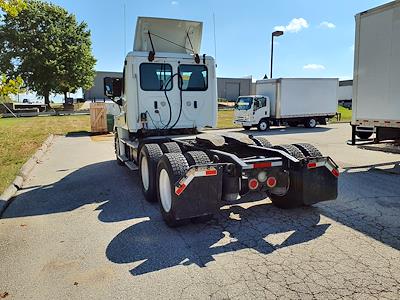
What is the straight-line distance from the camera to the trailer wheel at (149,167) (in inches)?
233

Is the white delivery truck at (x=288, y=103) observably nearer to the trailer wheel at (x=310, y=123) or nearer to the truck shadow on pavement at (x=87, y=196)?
the trailer wheel at (x=310, y=123)

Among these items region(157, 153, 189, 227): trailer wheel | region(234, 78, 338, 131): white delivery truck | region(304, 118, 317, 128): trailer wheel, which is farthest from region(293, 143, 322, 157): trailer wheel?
region(304, 118, 317, 128): trailer wheel

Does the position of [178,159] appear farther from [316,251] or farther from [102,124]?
[102,124]

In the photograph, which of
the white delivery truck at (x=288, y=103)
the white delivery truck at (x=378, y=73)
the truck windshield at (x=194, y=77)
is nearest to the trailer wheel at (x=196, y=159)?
the truck windshield at (x=194, y=77)

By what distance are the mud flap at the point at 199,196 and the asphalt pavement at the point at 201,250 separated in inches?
12.8

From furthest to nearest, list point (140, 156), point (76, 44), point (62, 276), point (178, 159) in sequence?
point (76, 44), point (140, 156), point (178, 159), point (62, 276)

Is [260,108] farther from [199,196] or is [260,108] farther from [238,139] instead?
[199,196]

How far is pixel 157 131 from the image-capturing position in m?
7.66

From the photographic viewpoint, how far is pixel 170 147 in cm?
612

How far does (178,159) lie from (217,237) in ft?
3.96

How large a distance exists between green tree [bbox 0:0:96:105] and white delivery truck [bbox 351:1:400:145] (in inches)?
1719

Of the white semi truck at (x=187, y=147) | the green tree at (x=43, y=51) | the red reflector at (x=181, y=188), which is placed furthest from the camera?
the green tree at (x=43, y=51)

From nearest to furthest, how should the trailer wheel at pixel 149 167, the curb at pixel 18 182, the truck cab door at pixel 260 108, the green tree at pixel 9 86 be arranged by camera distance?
the green tree at pixel 9 86, the trailer wheel at pixel 149 167, the curb at pixel 18 182, the truck cab door at pixel 260 108

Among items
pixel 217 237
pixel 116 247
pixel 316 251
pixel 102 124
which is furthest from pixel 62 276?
pixel 102 124
